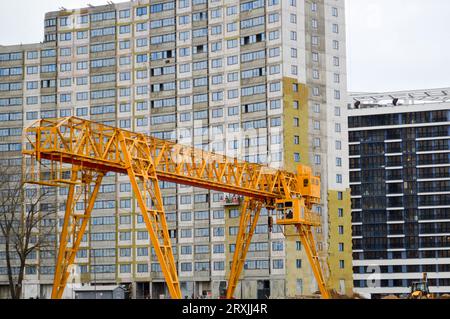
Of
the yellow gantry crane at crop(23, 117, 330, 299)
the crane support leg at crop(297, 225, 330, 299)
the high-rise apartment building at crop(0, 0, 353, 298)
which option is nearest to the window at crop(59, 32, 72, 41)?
the high-rise apartment building at crop(0, 0, 353, 298)

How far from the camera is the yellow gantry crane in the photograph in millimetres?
40531

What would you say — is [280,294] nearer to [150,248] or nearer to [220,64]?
[150,248]

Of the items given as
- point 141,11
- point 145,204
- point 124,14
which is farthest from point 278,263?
point 124,14

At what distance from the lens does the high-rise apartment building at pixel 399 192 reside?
373 feet

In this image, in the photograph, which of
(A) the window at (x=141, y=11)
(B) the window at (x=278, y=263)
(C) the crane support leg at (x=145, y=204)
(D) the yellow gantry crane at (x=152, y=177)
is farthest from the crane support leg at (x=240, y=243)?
(A) the window at (x=141, y=11)

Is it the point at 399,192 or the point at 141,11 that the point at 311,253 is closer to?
the point at 141,11

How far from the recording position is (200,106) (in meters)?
85.6

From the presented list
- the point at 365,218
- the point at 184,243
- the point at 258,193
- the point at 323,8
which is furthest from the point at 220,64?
the point at 365,218

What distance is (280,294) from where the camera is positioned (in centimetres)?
7606

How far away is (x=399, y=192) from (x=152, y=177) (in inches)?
3086

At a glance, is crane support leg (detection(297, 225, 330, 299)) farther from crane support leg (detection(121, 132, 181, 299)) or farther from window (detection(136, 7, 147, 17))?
window (detection(136, 7, 147, 17))

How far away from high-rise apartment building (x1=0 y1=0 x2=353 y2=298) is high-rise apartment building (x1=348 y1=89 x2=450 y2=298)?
111 feet
